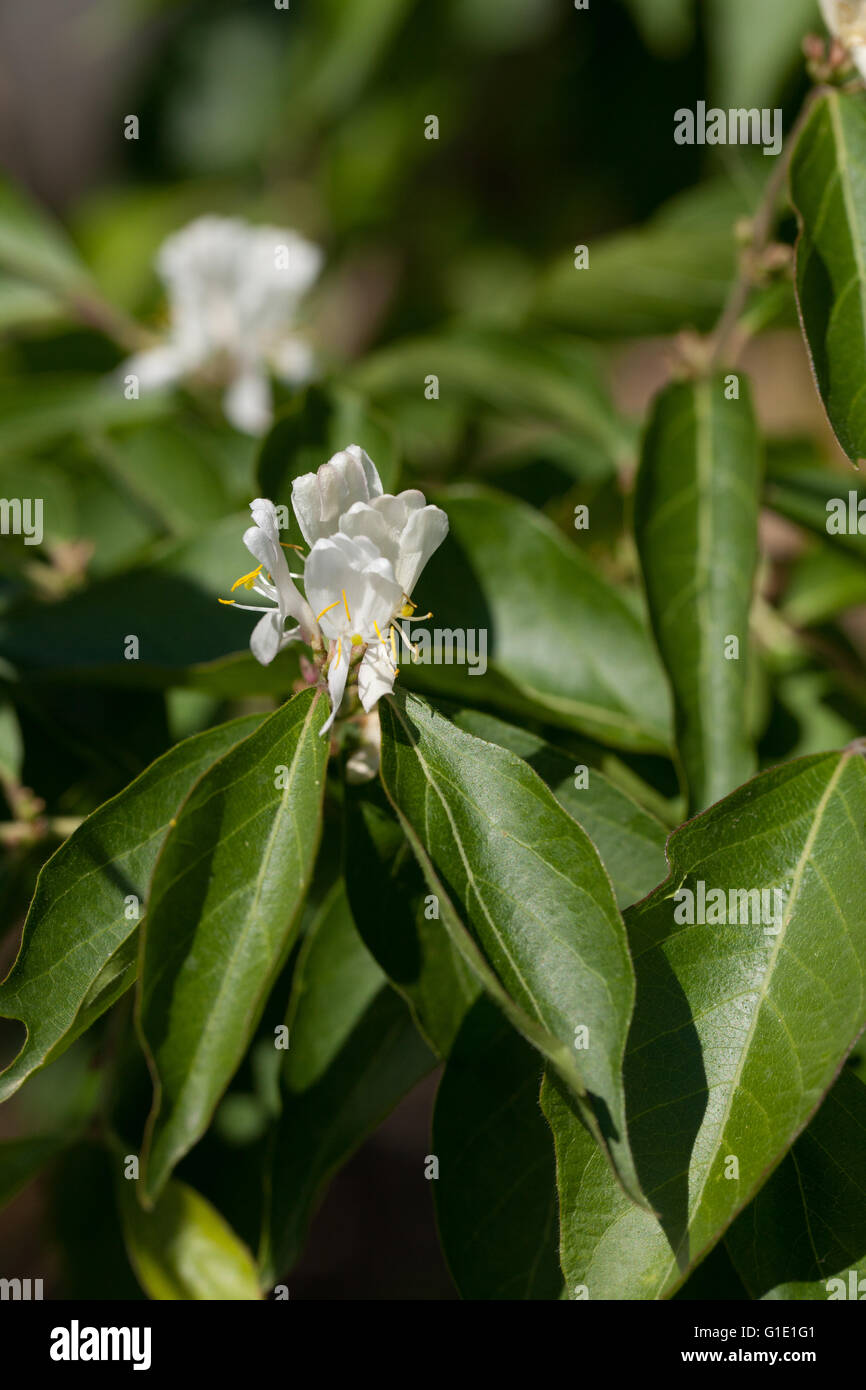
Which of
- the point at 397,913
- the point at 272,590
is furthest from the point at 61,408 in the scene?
the point at 397,913

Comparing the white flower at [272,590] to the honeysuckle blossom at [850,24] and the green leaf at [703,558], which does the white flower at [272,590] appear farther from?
the honeysuckle blossom at [850,24]

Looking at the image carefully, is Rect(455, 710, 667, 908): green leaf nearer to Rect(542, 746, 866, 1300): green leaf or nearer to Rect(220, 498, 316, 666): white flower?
Rect(542, 746, 866, 1300): green leaf

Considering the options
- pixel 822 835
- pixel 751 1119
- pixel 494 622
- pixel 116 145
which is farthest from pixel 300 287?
pixel 116 145

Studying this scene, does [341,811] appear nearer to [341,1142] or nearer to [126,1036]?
[341,1142]

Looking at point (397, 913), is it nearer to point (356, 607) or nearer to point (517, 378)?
point (356, 607)

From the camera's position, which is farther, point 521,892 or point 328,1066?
point 328,1066

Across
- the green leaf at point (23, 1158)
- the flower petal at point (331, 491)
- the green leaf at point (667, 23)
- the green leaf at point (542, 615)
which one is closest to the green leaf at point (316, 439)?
the green leaf at point (542, 615)

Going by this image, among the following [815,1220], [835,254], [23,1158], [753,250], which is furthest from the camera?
[23,1158]
